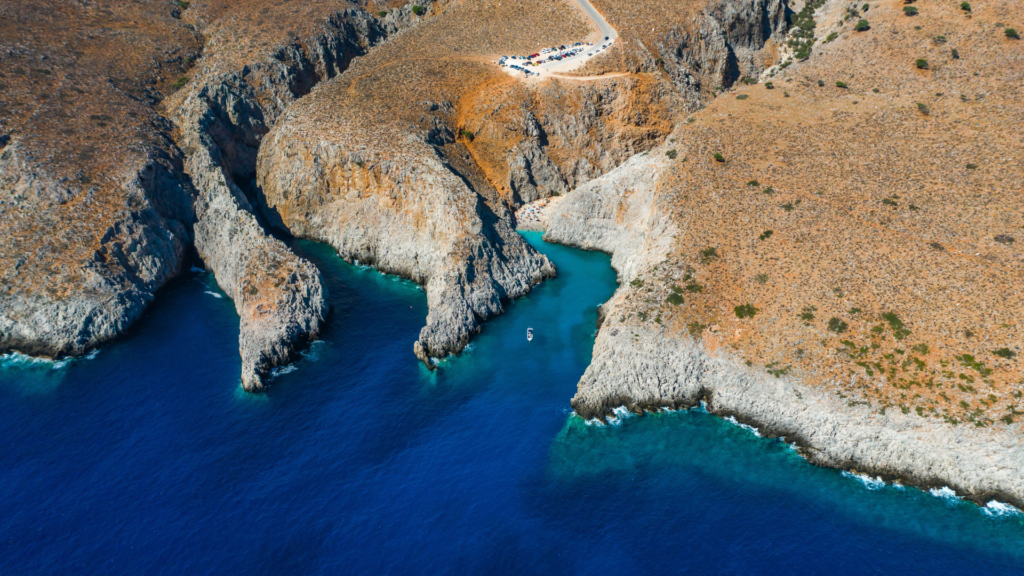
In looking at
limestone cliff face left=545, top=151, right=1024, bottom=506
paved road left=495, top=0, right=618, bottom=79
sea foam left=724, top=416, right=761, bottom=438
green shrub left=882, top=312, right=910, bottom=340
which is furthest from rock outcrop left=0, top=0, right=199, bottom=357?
green shrub left=882, top=312, right=910, bottom=340

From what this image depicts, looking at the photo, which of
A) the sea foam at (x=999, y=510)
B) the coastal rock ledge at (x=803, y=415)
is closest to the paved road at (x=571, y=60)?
the coastal rock ledge at (x=803, y=415)

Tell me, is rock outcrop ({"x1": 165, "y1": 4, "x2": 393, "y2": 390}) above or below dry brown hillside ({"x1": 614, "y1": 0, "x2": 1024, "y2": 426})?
above

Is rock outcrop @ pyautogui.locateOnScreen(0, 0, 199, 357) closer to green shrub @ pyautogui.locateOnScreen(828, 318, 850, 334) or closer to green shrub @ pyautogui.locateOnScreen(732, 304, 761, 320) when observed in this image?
green shrub @ pyautogui.locateOnScreen(732, 304, 761, 320)

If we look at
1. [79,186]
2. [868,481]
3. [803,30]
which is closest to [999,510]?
[868,481]

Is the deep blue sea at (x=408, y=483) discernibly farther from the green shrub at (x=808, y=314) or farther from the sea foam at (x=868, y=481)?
the green shrub at (x=808, y=314)

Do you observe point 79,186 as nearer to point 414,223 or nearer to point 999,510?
point 414,223

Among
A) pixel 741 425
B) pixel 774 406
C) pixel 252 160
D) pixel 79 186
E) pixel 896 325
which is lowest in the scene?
pixel 741 425
